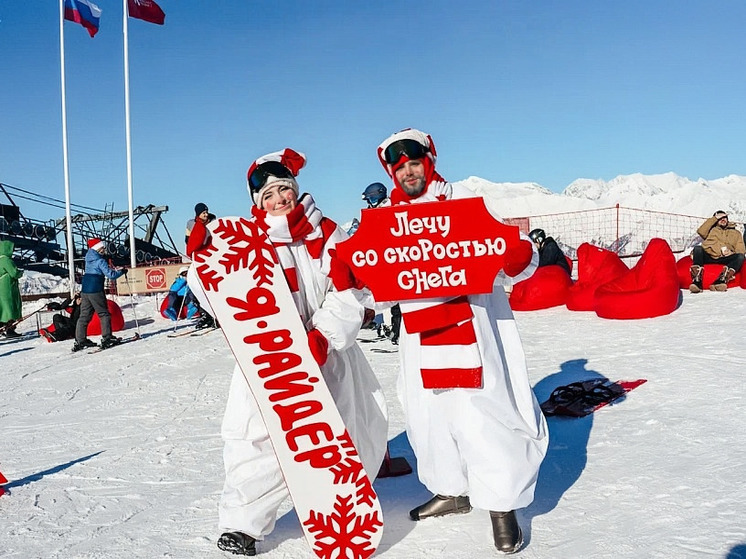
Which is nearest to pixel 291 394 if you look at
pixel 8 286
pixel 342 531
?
pixel 342 531

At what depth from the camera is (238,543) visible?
8.46ft

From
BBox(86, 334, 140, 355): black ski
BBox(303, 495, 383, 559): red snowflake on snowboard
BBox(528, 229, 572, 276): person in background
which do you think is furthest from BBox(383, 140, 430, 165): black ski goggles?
BBox(86, 334, 140, 355): black ski

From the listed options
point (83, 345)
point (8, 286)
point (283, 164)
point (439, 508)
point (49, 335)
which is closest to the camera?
point (283, 164)

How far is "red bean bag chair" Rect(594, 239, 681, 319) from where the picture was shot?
25.4 feet

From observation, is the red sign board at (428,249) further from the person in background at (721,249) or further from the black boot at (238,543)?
the person in background at (721,249)

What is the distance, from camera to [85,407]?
6.03 meters

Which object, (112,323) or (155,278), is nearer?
(112,323)

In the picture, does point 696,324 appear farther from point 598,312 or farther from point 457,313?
point 457,313

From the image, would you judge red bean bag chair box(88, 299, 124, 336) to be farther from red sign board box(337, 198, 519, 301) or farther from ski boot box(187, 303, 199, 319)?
red sign board box(337, 198, 519, 301)

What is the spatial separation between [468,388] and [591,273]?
24.0ft

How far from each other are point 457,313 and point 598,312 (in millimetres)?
6361

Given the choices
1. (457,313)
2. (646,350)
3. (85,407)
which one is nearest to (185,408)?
(85,407)

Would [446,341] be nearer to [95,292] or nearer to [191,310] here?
[95,292]

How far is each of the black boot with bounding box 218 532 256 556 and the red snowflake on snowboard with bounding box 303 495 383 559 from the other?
1.03ft
